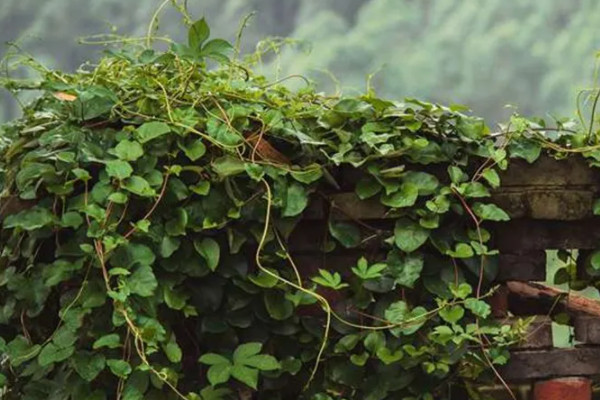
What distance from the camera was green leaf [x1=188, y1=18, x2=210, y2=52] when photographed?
55.1 inches

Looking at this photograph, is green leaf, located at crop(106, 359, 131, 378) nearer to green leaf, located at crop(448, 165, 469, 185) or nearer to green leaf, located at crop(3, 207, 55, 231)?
green leaf, located at crop(3, 207, 55, 231)

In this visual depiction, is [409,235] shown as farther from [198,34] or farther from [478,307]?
[198,34]

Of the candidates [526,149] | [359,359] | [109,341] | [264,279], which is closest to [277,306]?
[264,279]

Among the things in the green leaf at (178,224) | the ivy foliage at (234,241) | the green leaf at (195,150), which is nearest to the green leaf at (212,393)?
the ivy foliage at (234,241)

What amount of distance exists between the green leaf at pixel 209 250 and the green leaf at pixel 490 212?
1.30 ft

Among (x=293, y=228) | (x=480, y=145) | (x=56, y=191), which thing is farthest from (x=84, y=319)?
(x=480, y=145)

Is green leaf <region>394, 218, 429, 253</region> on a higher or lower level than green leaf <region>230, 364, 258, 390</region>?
higher

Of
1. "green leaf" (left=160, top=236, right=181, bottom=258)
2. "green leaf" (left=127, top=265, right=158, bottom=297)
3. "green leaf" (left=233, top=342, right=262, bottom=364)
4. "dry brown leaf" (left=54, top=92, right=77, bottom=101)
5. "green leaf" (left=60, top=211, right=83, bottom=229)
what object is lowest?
"green leaf" (left=233, top=342, right=262, bottom=364)

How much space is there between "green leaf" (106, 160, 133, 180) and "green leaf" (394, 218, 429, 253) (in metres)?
0.41

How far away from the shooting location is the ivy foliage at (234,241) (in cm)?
134

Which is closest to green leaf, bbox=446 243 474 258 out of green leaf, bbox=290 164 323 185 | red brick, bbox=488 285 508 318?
red brick, bbox=488 285 508 318

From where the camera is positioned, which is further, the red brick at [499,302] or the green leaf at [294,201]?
the red brick at [499,302]

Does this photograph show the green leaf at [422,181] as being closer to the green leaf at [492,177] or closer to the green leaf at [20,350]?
the green leaf at [492,177]

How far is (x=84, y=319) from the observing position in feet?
4.43
